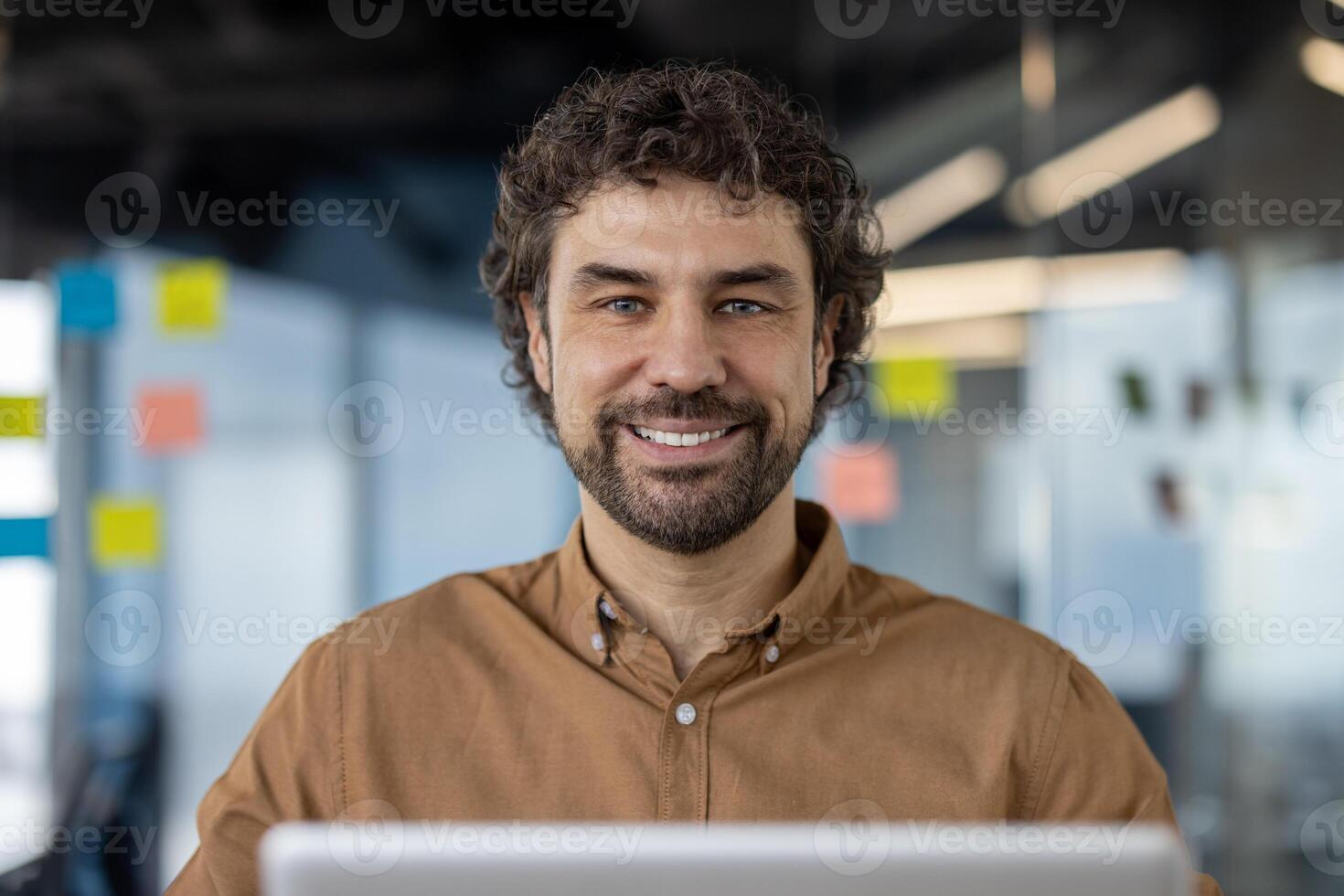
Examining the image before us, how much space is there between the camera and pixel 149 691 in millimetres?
3076

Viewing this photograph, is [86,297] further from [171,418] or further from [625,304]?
[625,304]

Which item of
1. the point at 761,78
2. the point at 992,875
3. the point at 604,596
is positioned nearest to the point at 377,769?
the point at 604,596

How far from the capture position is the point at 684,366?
1.51 m

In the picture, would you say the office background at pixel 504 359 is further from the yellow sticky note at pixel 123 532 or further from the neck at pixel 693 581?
the neck at pixel 693 581

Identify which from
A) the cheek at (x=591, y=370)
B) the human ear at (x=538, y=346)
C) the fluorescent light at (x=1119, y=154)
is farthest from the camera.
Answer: the fluorescent light at (x=1119, y=154)

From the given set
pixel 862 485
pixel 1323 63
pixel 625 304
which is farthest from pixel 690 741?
pixel 1323 63

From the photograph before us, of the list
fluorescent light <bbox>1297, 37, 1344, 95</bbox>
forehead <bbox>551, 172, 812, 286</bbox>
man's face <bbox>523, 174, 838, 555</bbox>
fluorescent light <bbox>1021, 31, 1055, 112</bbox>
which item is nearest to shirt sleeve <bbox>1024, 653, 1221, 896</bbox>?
man's face <bbox>523, 174, 838, 555</bbox>

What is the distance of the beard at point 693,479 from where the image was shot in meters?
1.56

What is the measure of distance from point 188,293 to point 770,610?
2088mm

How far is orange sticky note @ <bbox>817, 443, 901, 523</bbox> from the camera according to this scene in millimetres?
3182

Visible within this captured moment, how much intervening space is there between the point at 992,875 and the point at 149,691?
2780 mm

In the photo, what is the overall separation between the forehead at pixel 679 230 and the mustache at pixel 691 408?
→ 0.15 meters

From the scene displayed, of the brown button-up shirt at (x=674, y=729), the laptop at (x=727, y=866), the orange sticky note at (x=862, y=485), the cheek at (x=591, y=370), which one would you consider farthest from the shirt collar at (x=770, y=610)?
the orange sticky note at (x=862, y=485)

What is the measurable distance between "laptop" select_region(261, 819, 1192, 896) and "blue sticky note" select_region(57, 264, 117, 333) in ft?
8.66
